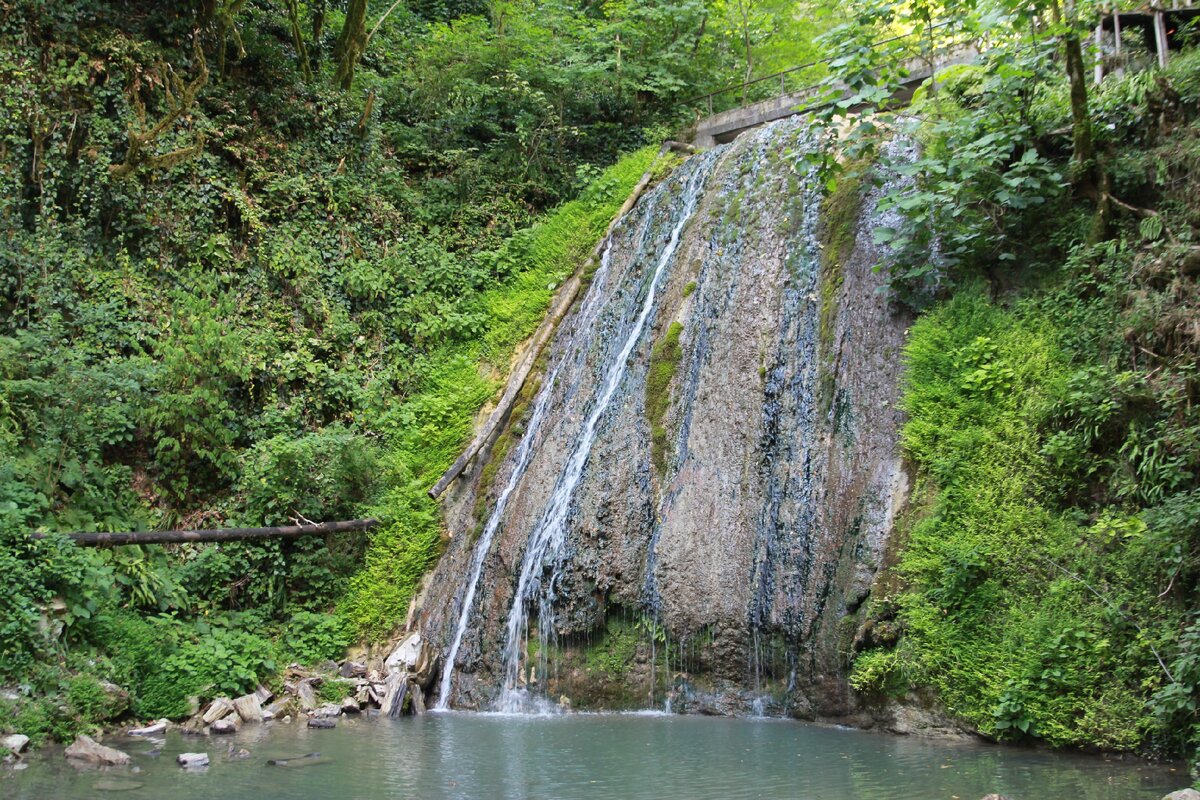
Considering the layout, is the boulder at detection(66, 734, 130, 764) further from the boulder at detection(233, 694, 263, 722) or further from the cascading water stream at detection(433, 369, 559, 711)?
the cascading water stream at detection(433, 369, 559, 711)

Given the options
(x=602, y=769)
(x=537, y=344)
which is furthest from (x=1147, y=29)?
(x=602, y=769)

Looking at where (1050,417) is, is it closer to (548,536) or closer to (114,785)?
(548,536)

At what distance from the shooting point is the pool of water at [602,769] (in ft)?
16.4

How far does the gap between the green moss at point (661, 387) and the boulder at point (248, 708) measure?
433 cm

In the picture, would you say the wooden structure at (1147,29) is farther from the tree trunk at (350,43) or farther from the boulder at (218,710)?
the tree trunk at (350,43)

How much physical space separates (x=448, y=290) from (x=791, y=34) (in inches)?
394

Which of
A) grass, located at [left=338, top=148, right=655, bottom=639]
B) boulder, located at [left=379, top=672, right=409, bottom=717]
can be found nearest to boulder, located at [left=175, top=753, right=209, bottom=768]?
boulder, located at [left=379, top=672, right=409, bottom=717]

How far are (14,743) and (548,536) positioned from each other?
4.77m

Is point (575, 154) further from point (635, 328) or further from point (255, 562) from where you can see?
point (255, 562)

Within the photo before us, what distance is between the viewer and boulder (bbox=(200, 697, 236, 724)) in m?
7.55

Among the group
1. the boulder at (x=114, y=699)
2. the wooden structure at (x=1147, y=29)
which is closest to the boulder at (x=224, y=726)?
the boulder at (x=114, y=699)

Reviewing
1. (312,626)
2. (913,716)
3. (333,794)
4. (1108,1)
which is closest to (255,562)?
(312,626)

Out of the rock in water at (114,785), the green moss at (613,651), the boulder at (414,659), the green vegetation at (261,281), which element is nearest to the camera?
the rock in water at (114,785)

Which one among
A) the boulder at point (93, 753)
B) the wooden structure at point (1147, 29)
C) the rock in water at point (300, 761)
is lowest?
the rock in water at point (300, 761)
